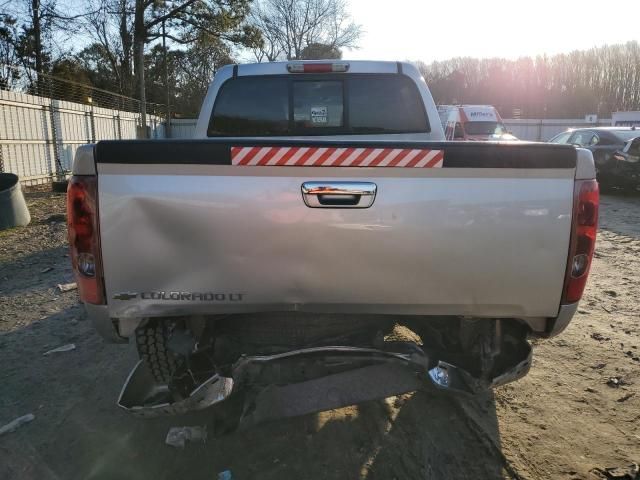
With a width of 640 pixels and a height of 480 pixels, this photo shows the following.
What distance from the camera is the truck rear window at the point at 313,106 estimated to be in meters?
4.27

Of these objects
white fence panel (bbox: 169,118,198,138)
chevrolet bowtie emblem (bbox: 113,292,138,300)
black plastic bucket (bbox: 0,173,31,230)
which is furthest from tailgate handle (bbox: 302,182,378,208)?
white fence panel (bbox: 169,118,198,138)

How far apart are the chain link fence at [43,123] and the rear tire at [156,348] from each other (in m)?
9.75

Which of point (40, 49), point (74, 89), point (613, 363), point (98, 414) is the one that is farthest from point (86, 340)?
point (40, 49)

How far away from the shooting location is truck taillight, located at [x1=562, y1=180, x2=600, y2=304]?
7.08 feet

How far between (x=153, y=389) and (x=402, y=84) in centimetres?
318

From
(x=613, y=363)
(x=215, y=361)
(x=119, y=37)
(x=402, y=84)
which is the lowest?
(x=613, y=363)

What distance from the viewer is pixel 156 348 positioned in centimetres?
254

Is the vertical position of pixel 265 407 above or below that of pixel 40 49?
below

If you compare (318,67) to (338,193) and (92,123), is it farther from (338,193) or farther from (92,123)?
(92,123)

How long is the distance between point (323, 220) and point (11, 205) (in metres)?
8.39

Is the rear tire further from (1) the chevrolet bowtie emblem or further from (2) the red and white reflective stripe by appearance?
(2) the red and white reflective stripe

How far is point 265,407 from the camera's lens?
252cm

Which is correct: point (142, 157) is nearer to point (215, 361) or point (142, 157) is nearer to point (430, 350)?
point (215, 361)

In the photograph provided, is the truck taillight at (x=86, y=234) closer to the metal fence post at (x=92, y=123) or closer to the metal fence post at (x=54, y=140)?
the metal fence post at (x=54, y=140)
